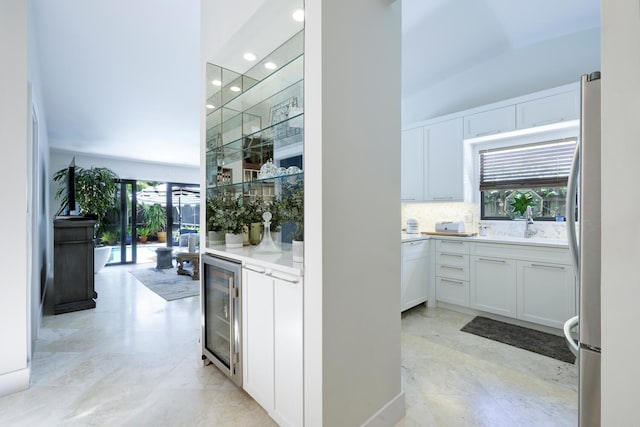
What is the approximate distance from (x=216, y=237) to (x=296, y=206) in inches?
37.7

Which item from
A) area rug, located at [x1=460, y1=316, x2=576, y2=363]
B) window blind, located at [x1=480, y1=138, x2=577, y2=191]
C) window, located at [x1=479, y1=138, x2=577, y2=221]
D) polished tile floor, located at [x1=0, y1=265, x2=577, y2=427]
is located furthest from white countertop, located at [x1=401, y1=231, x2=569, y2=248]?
polished tile floor, located at [x1=0, y1=265, x2=577, y2=427]

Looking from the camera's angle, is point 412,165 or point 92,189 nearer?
point 412,165

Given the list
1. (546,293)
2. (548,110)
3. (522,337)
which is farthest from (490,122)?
(522,337)

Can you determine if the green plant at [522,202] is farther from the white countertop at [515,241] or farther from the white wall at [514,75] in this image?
the white wall at [514,75]

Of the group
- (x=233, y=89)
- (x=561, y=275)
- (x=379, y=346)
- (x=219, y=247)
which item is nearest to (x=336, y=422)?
(x=379, y=346)

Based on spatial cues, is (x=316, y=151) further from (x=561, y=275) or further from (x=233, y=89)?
(x=561, y=275)

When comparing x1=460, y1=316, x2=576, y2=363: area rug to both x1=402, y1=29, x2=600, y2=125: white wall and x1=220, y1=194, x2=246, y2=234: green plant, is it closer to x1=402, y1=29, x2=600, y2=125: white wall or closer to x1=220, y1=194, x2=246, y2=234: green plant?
x1=220, y1=194, x2=246, y2=234: green plant

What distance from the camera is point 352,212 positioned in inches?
57.1

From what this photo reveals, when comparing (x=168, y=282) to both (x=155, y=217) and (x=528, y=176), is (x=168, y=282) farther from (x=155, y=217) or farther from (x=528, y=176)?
(x=528, y=176)

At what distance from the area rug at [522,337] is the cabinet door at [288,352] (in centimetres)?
Result: 223

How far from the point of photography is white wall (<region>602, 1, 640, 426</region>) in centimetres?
71

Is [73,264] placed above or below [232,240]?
below

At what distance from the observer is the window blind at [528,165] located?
3301mm

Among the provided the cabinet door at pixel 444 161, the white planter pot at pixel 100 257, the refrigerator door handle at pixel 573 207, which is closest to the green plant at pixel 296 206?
the refrigerator door handle at pixel 573 207
